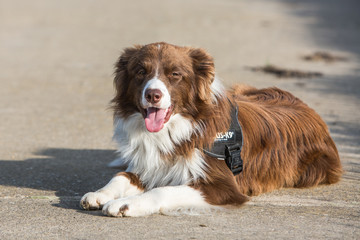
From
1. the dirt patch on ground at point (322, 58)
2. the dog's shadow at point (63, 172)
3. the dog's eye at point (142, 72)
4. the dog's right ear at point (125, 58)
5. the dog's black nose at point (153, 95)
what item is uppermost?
the dirt patch on ground at point (322, 58)

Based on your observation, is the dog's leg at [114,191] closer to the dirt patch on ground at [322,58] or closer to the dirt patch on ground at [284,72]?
the dirt patch on ground at [284,72]

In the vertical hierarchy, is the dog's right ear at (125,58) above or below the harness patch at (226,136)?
above

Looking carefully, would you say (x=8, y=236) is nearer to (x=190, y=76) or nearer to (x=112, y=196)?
(x=112, y=196)

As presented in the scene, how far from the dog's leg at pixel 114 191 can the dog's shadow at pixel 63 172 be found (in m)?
0.18

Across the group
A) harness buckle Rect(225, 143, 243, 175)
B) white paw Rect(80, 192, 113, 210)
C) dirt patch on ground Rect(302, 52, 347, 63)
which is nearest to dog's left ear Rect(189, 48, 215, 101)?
harness buckle Rect(225, 143, 243, 175)

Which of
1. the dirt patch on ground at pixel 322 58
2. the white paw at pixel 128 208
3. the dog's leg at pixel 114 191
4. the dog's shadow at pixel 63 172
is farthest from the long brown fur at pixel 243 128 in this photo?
the dirt patch on ground at pixel 322 58

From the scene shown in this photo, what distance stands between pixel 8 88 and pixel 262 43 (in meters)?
8.99

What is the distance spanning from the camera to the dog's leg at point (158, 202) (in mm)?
5148

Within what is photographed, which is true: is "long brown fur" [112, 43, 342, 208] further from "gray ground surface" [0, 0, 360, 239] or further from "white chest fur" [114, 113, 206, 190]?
"gray ground surface" [0, 0, 360, 239]

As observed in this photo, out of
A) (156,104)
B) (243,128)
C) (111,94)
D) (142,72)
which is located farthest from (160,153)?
(111,94)

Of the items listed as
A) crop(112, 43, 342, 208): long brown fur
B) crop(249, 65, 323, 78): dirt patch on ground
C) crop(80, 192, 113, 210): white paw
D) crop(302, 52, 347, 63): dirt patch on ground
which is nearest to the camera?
crop(80, 192, 113, 210): white paw

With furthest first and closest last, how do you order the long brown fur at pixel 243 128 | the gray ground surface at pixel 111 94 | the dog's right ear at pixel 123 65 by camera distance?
the dog's right ear at pixel 123 65 < the long brown fur at pixel 243 128 < the gray ground surface at pixel 111 94

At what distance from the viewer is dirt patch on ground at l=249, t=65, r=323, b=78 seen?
550 inches

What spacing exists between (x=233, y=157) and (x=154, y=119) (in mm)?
818
